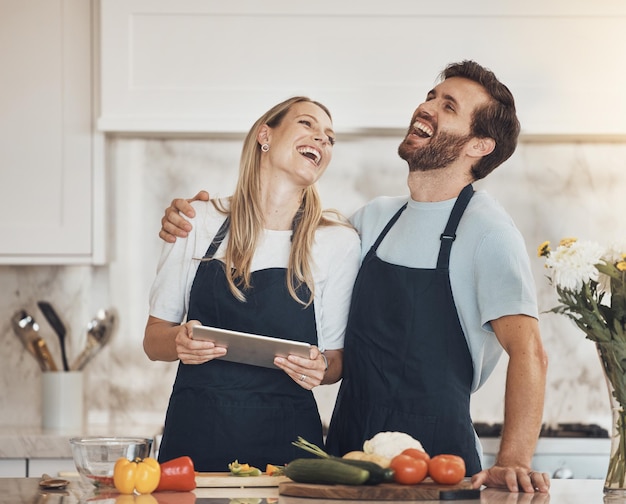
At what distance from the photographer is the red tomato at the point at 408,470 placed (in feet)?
5.49

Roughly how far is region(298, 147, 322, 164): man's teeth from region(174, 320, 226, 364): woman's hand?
A: 1.95ft

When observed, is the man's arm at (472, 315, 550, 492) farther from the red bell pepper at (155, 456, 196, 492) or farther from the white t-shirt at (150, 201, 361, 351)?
the red bell pepper at (155, 456, 196, 492)

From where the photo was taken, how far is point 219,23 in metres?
3.30

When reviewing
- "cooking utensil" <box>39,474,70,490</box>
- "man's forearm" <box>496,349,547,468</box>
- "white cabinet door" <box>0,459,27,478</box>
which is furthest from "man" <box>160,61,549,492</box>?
"white cabinet door" <box>0,459,27,478</box>

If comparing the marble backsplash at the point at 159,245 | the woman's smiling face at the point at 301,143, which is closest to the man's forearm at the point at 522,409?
the woman's smiling face at the point at 301,143

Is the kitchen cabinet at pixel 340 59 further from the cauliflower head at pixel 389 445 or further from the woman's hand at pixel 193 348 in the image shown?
the cauliflower head at pixel 389 445

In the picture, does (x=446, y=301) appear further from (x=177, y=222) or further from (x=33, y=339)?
(x=33, y=339)

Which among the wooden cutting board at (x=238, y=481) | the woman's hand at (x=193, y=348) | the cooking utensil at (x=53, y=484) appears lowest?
the cooking utensil at (x=53, y=484)

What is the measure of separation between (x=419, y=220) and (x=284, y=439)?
2.08 feet

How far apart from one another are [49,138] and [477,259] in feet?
5.95

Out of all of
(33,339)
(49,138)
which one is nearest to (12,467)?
(33,339)

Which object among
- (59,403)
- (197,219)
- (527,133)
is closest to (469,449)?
(197,219)

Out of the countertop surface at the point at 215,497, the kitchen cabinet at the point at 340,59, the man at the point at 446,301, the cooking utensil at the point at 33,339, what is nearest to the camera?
the countertop surface at the point at 215,497

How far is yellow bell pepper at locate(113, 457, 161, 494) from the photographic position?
165 centimetres
